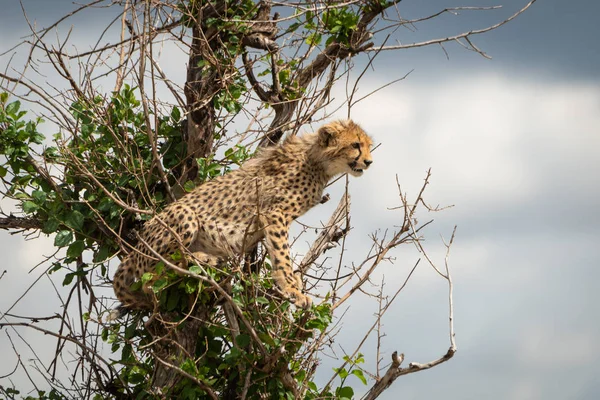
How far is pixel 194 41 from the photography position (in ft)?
23.4

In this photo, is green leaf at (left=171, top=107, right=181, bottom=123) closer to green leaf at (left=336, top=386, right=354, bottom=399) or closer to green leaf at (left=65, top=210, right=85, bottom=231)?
green leaf at (left=65, top=210, right=85, bottom=231)

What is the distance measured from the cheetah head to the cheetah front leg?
0.69m

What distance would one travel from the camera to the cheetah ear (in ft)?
22.1

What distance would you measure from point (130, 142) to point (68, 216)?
0.69 metres

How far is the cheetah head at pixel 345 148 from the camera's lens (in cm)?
670

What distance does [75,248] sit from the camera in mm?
6598

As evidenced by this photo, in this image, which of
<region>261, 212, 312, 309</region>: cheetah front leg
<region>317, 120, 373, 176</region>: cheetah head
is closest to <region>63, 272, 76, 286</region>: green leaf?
<region>261, 212, 312, 309</region>: cheetah front leg

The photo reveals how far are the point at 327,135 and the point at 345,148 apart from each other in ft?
0.53

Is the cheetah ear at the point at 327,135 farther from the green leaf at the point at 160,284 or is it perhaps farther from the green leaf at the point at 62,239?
the green leaf at the point at 62,239

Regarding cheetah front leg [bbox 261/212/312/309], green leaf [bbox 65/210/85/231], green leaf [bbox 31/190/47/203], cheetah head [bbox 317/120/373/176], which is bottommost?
cheetah front leg [bbox 261/212/312/309]

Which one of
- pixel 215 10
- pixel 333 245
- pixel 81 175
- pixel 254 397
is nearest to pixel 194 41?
pixel 215 10

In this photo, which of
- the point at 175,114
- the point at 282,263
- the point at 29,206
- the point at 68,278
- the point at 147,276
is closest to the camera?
the point at 147,276

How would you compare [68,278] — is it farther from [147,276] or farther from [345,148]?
[345,148]

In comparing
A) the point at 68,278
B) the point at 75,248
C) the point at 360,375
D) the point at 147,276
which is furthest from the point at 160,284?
the point at 360,375
